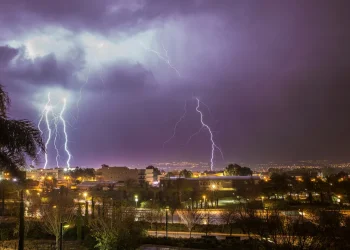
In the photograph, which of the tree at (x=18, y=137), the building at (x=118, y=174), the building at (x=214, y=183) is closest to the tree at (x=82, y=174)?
the building at (x=118, y=174)

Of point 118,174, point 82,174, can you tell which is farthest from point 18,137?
point 82,174

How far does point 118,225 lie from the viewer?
695 inches

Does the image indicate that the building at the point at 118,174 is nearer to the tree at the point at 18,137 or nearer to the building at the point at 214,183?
the building at the point at 214,183

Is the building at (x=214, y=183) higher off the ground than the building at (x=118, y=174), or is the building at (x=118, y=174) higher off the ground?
the building at (x=118, y=174)

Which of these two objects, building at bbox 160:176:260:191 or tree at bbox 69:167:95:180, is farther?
tree at bbox 69:167:95:180

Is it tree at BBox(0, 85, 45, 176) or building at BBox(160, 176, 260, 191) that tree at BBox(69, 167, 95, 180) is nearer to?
building at BBox(160, 176, 260, 191)

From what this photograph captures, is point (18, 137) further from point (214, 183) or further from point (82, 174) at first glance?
point (82, 174)

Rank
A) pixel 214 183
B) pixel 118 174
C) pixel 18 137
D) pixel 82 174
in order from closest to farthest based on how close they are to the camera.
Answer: pixel 18 137
pixel 214 183
pixel 118 174
pixel 82 174

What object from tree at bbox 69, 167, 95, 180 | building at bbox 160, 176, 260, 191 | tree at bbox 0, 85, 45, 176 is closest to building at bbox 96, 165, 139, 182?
tree at bbox 69, 167, 95, 180

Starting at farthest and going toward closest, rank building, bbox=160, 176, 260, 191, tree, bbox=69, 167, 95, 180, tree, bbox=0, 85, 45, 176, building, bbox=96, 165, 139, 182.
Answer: tree, bbox=69, 167, 95, 180 → building, bbox=96, 165, 139, 182 → building, bbox=160, 176, 260, 191 → tree, bbox=0, 85, 45, 176

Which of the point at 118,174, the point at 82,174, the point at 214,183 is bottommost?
the point at 214,183

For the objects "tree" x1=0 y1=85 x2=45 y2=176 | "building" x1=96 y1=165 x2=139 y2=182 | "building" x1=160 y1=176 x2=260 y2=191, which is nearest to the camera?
"tree" x1=0 y1=85 x2=45 y2=176

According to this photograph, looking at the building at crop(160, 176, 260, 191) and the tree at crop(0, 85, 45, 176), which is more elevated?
the tree at crop(0, 85, 45, 176)

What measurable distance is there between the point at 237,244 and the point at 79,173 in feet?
352
